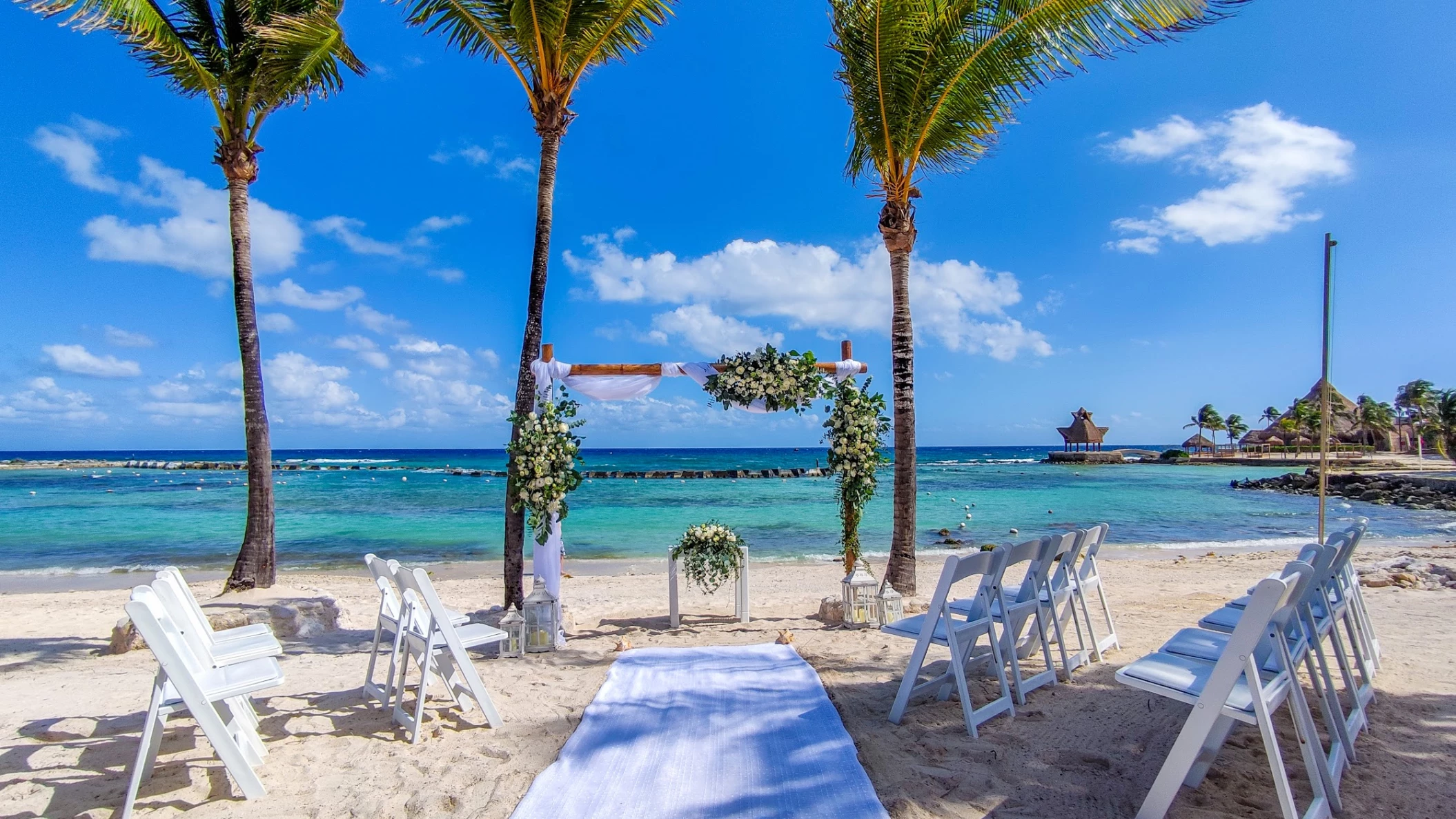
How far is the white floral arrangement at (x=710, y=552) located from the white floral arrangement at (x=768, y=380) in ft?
4.35

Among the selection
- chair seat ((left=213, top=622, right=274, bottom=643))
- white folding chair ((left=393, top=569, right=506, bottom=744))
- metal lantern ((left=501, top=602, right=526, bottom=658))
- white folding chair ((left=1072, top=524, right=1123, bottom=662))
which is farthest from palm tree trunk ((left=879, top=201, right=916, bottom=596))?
chair seat ((left=213, top=622, right=274, bottom=643))

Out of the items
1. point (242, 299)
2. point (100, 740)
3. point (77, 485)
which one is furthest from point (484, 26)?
point (77, 485)

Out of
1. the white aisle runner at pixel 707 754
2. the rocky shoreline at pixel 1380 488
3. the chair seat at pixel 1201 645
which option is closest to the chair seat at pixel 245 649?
the white aisle runner at pixel 707 754

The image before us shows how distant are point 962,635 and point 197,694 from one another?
12.1 feet

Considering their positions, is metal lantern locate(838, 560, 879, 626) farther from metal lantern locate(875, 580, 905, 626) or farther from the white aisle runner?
the white aisle runner

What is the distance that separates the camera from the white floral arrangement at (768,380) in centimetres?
714

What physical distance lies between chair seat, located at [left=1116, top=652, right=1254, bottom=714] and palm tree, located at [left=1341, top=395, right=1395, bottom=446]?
67300 millimetres

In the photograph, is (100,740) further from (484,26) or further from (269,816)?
(484,26)

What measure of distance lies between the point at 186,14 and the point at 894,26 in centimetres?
755

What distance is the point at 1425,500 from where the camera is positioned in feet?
80.9

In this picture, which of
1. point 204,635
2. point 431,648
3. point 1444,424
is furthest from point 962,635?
point 1444,424

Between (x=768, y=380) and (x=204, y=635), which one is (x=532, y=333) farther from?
(x=204, y=635)

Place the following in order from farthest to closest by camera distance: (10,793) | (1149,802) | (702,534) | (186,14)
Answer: (186,14)
(702,534)
(10,793)
(1149,802)

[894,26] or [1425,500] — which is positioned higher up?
[894,26]
